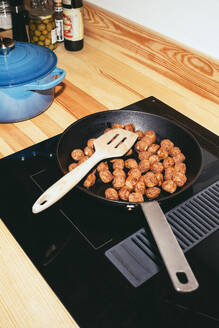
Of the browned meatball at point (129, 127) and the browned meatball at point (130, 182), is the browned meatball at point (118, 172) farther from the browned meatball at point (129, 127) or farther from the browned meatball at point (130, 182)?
the browned meatball at point (129, 127)

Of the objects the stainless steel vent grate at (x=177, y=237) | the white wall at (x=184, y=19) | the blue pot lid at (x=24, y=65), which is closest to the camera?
the stainless steel vent grate at (x=177, y=237)

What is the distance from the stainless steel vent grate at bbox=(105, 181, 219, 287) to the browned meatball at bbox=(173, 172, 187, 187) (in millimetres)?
39

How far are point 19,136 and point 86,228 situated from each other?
35 cm

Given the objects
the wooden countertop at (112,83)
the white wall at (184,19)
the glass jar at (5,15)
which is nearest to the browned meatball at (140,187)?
the wooden countertop at (112,83)

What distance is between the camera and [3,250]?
54 cm

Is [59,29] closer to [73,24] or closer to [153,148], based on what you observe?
[73,24]

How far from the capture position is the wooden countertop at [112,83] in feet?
Answer: 2.49

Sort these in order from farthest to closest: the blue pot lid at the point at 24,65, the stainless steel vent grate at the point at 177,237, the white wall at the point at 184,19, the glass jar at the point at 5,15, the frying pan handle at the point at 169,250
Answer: the glass jar at the point at 5,15, the white wall at the point at 184,19, the blue pot lid at the point at 24,65, the stainless steel vent grate at the point at 177,237, the frying pan handle at the point at 169,250

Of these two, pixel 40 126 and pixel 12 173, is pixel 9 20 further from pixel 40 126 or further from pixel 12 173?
pixel 12 173

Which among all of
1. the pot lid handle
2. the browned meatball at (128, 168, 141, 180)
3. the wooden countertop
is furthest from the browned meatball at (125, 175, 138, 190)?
the pot lid handle

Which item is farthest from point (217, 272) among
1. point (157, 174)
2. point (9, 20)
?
point (9, 20)

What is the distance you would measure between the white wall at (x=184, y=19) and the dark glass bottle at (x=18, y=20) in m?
0.40

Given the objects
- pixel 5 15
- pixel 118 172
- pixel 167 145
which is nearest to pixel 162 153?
pixel 167 145

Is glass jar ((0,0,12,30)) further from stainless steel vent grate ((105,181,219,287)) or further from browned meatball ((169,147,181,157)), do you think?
stainless steel vent grate ((105,181,219,287))
